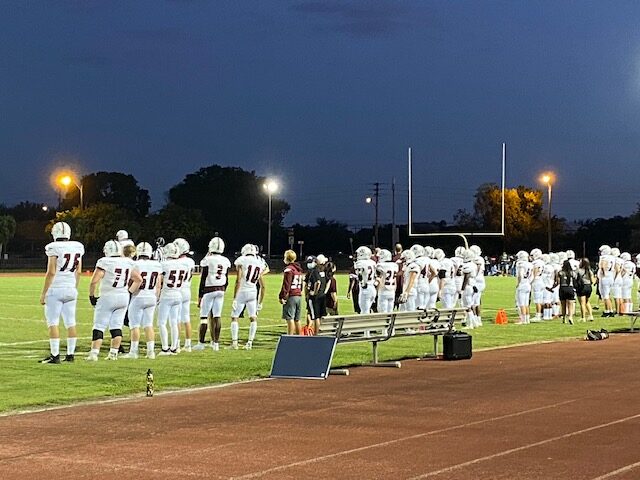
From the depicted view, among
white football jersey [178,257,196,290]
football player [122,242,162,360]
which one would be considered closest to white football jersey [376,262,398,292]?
white football jersey [178,257,196,290]

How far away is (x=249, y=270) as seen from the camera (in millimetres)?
17766

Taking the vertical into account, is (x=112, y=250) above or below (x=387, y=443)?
above

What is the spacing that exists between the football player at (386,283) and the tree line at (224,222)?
207 ft

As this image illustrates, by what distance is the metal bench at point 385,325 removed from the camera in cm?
1495

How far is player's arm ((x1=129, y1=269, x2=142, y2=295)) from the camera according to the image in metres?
15.7

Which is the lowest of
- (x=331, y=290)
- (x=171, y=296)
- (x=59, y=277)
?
(x=171, y=296)

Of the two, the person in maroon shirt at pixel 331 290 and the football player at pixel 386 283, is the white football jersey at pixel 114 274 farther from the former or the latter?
the football player at pixel 386 283

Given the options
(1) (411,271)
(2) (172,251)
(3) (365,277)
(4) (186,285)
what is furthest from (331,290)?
(2) (172,251)

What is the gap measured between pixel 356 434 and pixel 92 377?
503cm

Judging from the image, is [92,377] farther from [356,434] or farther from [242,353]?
[356,434]

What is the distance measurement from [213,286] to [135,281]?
6.16 feet

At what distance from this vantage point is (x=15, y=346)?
60.6 ft

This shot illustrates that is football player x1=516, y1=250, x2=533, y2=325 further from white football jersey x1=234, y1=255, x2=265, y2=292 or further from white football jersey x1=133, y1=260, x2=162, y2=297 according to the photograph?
white football jersey x1=133, y1=260, x2=162, y2=297

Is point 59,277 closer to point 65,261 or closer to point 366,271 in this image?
point 65,261
